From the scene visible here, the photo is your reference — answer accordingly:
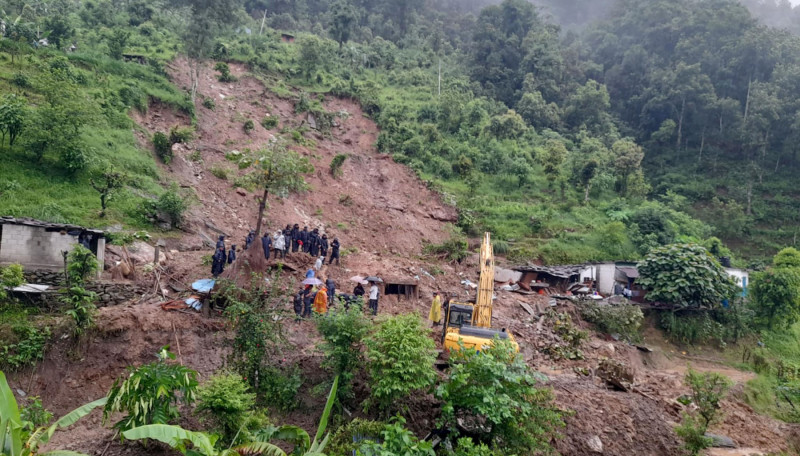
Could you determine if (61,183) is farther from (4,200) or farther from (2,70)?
(2,70)

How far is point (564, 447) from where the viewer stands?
33.7 ft

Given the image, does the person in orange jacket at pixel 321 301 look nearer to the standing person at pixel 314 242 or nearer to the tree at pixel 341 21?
the standing person at pixel 314 242

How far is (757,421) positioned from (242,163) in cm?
1557

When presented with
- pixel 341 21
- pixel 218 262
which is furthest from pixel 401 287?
pixel 341 21

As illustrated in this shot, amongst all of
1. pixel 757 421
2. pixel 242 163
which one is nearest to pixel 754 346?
pixel 757 421

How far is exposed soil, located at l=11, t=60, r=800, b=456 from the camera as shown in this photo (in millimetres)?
10500

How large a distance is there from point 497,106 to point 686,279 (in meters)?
27.3

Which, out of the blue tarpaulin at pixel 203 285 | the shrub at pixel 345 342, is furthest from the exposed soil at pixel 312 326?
the blue tarpaulin at pixel 203 285

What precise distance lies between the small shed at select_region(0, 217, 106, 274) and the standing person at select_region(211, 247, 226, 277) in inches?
123

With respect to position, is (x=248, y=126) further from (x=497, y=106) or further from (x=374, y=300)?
(x=497, y=106)

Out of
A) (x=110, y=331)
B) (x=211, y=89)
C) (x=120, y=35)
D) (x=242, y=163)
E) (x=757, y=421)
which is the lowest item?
(x=757, y=421)

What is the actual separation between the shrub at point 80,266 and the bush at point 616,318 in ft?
51.7

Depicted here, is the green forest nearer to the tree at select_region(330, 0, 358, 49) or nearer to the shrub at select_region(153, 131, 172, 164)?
the tree at select_region(330, 0, 358, 49)

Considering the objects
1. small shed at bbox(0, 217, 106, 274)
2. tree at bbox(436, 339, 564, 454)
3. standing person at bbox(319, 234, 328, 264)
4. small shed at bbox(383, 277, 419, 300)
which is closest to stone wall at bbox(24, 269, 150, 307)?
small shed at bbox(0, 217, 106, 274)
